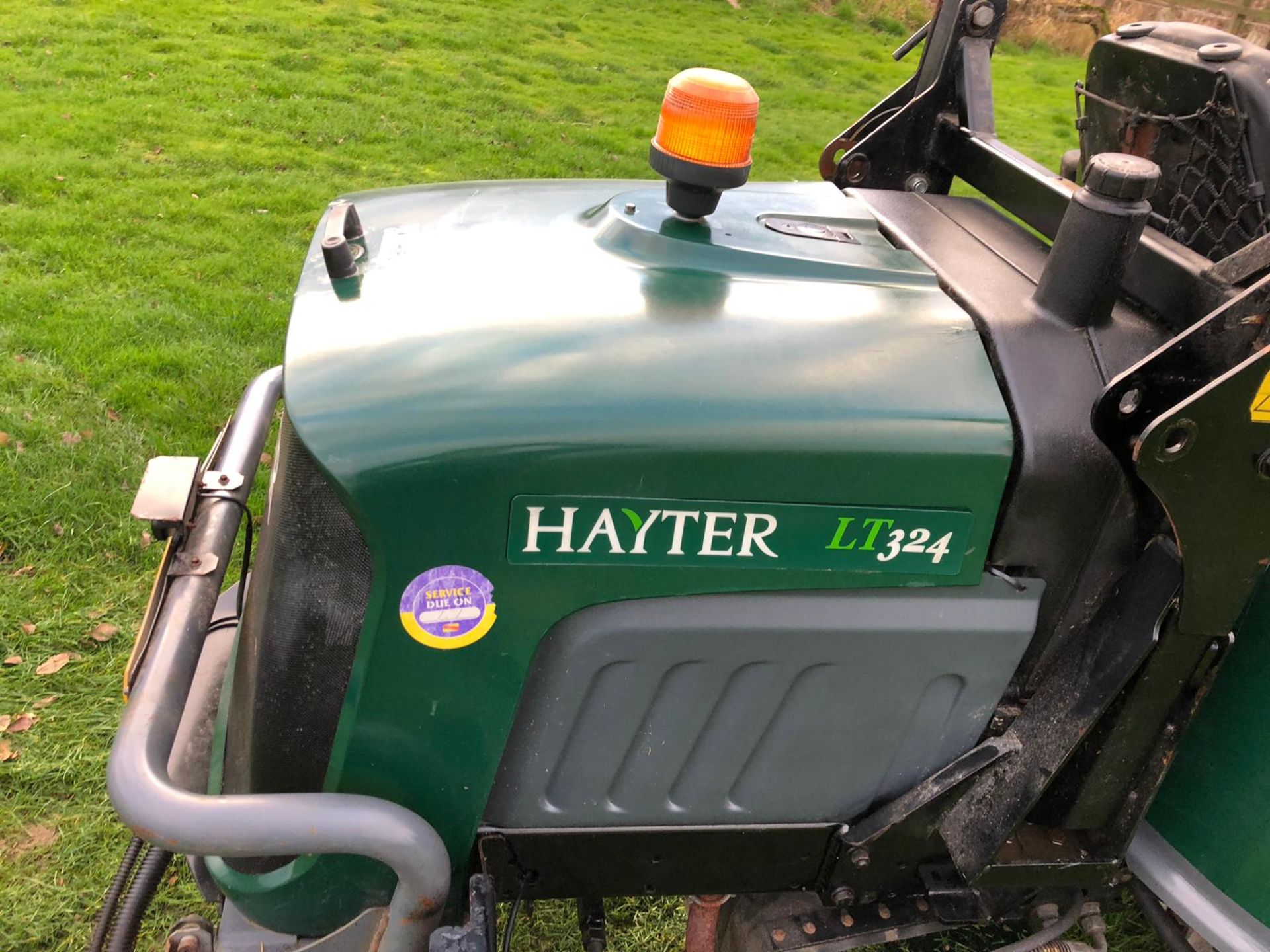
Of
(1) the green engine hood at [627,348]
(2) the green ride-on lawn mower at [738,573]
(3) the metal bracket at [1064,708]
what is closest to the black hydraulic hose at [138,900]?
(2) the green ride-on lawn mower at [738,573]

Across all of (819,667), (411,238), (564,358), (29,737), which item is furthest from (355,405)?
(29,737)

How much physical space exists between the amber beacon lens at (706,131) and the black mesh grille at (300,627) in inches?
23.8

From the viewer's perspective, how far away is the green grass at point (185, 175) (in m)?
2.57

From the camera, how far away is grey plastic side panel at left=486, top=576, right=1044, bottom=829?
1268 mm

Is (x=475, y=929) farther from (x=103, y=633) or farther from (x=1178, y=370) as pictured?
(x=103, y=633)

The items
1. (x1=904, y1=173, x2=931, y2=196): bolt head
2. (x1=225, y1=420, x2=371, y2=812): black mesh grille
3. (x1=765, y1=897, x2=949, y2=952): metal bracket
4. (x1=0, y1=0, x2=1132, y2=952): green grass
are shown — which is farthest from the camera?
(x1=0, y1=0, x2=1132, y2=952): green grass

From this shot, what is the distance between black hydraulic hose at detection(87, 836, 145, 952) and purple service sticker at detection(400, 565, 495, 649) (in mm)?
1012

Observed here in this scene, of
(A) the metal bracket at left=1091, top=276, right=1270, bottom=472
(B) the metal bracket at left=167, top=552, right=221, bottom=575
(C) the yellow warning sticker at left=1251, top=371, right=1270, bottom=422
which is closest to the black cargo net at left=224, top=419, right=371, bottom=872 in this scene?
(B) the metal bracket at left=167, top=552, right=221, bottom=575

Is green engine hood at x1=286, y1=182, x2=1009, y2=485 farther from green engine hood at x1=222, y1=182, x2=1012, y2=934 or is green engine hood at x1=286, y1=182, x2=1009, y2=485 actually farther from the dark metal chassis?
the dark metal chassis

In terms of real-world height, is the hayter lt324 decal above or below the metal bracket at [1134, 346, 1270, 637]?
below

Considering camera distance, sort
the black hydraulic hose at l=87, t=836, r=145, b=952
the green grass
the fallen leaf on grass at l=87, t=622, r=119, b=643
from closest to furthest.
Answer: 1. the black hydraulic hose at l=87, t=836, r=145, b=952
2. the green grass
3. the fallen leaf on grass at l=87, t=622, r=119, b=643

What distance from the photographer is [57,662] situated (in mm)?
2717

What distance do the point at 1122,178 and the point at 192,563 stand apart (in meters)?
1.29

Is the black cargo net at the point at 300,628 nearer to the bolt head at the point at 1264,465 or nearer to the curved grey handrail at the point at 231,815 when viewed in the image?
the curved grey handrail at the point at 231,815
